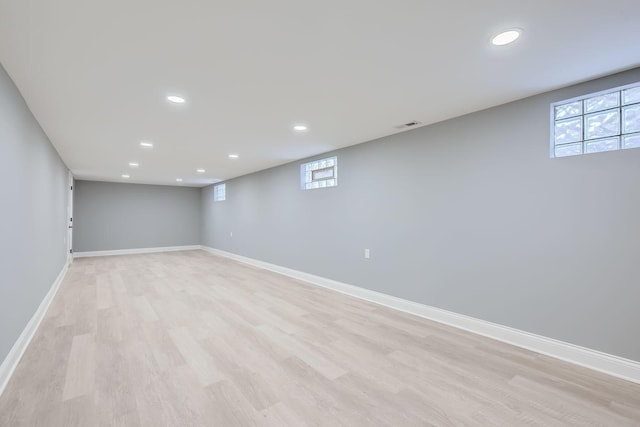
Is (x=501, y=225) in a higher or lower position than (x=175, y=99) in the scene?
lower

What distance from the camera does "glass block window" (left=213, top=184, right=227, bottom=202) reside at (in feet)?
28.2

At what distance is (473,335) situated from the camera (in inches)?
114

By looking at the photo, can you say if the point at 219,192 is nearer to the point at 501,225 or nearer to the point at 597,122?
the point at 501,225

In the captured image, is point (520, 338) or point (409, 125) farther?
point (409, 125)

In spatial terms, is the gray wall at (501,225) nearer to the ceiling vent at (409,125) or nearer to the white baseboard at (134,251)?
the ceiling vent at (409,125)

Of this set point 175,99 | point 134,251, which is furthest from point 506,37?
point 134,251

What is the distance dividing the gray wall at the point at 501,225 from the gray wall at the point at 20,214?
12.1 feet

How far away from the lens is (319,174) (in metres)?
5.12

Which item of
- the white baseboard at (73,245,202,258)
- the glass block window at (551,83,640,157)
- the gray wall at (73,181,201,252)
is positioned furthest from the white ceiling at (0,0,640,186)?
the white baseboard at (73,245,202,258)

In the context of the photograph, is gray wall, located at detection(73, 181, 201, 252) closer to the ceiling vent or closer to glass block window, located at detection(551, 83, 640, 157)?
the ceiling vent

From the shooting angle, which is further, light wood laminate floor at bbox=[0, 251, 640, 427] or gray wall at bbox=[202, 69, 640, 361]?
gray wall at bbox=[202, 69, 640, 361]

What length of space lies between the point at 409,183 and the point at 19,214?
13.4 feet

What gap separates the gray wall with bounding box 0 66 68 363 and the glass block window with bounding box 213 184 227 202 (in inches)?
191

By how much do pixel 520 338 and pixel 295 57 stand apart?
3203 mm
